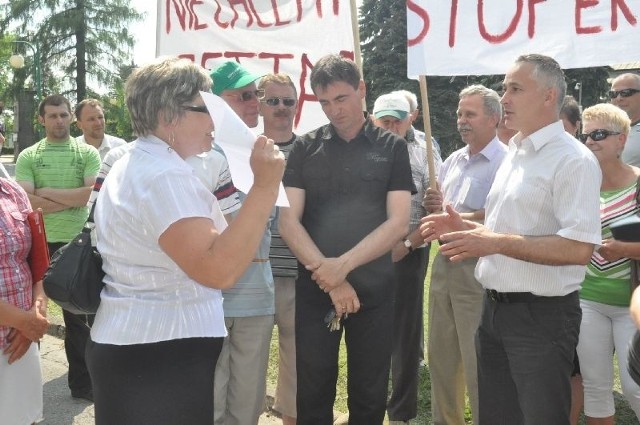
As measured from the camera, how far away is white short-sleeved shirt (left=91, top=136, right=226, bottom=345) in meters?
1.88

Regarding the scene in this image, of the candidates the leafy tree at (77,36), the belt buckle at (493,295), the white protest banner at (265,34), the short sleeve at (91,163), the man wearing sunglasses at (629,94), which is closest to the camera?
the belt buckle at (493,295)

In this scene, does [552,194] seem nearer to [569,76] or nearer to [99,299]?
[99,299]

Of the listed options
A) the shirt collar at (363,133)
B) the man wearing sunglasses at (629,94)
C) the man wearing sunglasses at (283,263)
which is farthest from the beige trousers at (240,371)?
the man wearing sunglasses at (629,94)

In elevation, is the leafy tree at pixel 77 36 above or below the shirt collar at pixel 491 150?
above

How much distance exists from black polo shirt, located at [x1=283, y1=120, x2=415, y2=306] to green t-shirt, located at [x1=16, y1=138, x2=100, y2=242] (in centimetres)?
Result: 231

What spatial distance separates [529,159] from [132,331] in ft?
5.64

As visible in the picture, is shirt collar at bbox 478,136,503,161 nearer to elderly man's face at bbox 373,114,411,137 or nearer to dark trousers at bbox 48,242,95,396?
elderly man's face at bbox 373,114,411,137

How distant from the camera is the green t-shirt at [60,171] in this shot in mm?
4922

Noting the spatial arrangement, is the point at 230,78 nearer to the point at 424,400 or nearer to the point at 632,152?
the point at 424,400

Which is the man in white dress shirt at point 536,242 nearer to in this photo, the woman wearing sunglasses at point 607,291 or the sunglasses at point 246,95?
the woman wearing sunglasses at point 607,291

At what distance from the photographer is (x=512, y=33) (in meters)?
3.67

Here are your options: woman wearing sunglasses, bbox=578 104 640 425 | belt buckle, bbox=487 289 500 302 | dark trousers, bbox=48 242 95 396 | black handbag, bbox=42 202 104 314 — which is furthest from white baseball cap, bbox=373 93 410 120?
black handbag, bbox=42 202 104 314

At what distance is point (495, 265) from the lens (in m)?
2.86

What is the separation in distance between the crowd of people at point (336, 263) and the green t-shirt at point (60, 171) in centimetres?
Result: 190
